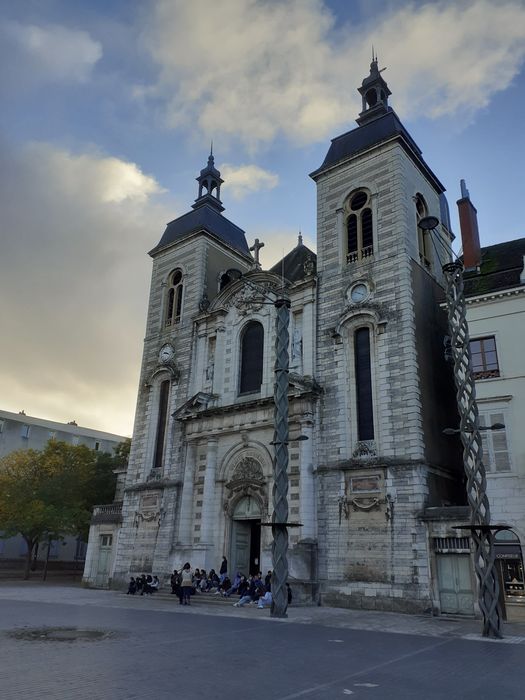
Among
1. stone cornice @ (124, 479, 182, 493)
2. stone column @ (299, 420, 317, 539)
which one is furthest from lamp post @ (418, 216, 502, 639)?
stone cornice @ (124, 479, 182, 493)

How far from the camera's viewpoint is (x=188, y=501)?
26.7 m

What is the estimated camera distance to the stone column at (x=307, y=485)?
2200cm

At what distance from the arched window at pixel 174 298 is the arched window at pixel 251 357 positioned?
571cm

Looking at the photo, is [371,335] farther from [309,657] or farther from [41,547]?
[41,547]

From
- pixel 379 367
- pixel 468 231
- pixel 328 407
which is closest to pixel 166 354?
pixel 328 407

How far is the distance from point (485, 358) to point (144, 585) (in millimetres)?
17085

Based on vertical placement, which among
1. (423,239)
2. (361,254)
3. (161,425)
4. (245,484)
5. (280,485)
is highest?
(423,239)

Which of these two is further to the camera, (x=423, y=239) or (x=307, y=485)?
(x=423, y=239)

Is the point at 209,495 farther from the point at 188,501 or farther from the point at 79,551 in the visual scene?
the point at 79,551

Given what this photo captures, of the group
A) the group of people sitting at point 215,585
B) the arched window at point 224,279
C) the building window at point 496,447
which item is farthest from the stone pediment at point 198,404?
the building window at point 496,447

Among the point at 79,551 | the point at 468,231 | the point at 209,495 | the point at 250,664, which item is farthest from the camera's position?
the point at 79,551

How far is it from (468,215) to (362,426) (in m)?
10.2

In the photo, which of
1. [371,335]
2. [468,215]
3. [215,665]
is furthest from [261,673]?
[468,215]

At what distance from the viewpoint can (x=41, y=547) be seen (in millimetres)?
48406
